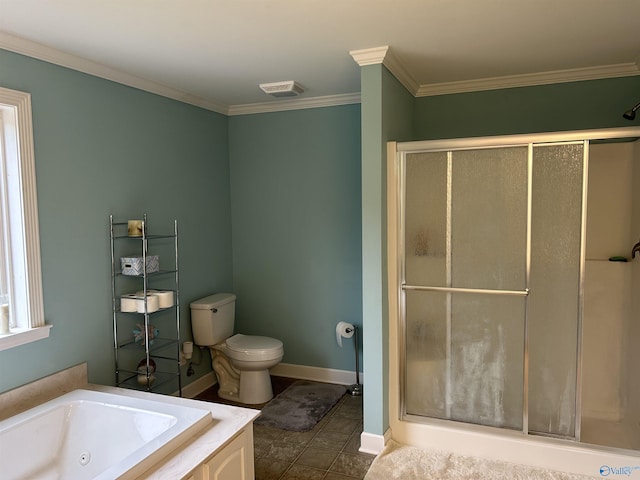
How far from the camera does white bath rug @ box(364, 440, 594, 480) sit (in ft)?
8.36

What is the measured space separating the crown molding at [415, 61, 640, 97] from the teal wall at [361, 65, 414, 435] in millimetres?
664

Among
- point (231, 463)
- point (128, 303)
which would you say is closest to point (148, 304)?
point (128, 303)

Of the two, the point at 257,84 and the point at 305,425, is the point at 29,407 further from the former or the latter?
the point at 257,84

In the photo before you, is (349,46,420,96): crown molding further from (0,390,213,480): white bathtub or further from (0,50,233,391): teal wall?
(0,390,213,480): white bathtub

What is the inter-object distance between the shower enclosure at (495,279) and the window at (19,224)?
6.46ft

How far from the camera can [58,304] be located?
258 centimetres

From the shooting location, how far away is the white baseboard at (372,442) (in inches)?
111

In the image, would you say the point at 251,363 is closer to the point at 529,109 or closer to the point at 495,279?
the point at 495,279

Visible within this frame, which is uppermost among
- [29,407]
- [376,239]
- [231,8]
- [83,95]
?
[231,8]

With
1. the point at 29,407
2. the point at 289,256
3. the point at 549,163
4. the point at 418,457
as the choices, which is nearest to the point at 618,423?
the point at 418,457

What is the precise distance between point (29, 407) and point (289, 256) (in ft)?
7.03

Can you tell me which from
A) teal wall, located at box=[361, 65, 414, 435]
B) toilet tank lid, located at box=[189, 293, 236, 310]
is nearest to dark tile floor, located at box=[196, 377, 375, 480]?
teal wall, located at box=[361, 65, 414, 435]

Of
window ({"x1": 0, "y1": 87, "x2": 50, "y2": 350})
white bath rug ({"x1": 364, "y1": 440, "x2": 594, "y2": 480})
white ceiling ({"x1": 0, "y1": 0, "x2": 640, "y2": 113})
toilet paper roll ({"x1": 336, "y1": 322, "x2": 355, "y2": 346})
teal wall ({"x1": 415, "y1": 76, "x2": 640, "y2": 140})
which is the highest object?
white ceiling ({"x1": 0, "y1": 0, "x2": 640, "y2": 113})

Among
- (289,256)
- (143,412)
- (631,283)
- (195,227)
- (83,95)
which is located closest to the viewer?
(143,412)
